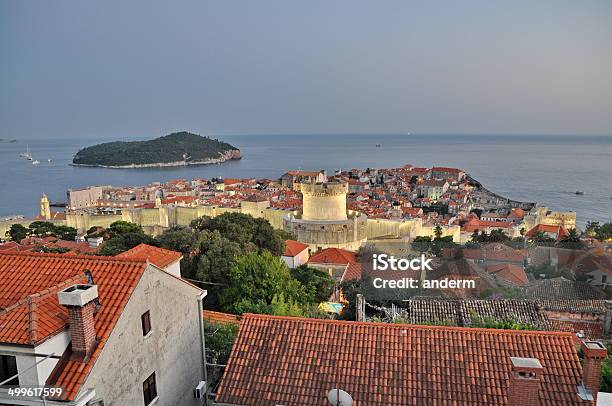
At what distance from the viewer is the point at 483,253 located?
1944 cm

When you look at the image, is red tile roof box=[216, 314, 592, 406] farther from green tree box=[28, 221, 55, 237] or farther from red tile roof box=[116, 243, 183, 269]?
green tree box=[28, 221, 55, 237]

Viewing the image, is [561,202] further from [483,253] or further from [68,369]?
[68,369]

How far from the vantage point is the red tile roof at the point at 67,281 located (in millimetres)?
5016

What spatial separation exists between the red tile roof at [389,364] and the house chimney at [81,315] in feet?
6.07

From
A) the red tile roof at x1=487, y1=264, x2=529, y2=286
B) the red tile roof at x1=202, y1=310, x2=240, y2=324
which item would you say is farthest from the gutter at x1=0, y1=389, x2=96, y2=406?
the red tile roof at x1=487, y1=264, x2=529, y2=286

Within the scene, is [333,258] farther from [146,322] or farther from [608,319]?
[146,322]

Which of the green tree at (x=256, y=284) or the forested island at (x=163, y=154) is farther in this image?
the forested island at (x=163, y=154)

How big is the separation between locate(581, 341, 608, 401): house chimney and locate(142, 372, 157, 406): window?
19.7 feet

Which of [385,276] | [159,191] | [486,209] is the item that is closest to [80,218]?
[159,191]

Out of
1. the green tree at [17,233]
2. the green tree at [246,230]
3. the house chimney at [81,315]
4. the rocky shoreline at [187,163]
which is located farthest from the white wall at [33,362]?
the rocky shoreline at [187,163]

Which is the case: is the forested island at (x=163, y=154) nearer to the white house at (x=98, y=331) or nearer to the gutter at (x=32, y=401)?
the white house at (x=98, y=331)

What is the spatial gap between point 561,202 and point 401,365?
6854cm

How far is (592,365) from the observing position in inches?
208

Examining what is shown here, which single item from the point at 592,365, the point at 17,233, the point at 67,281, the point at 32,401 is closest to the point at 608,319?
the point at 592,365
